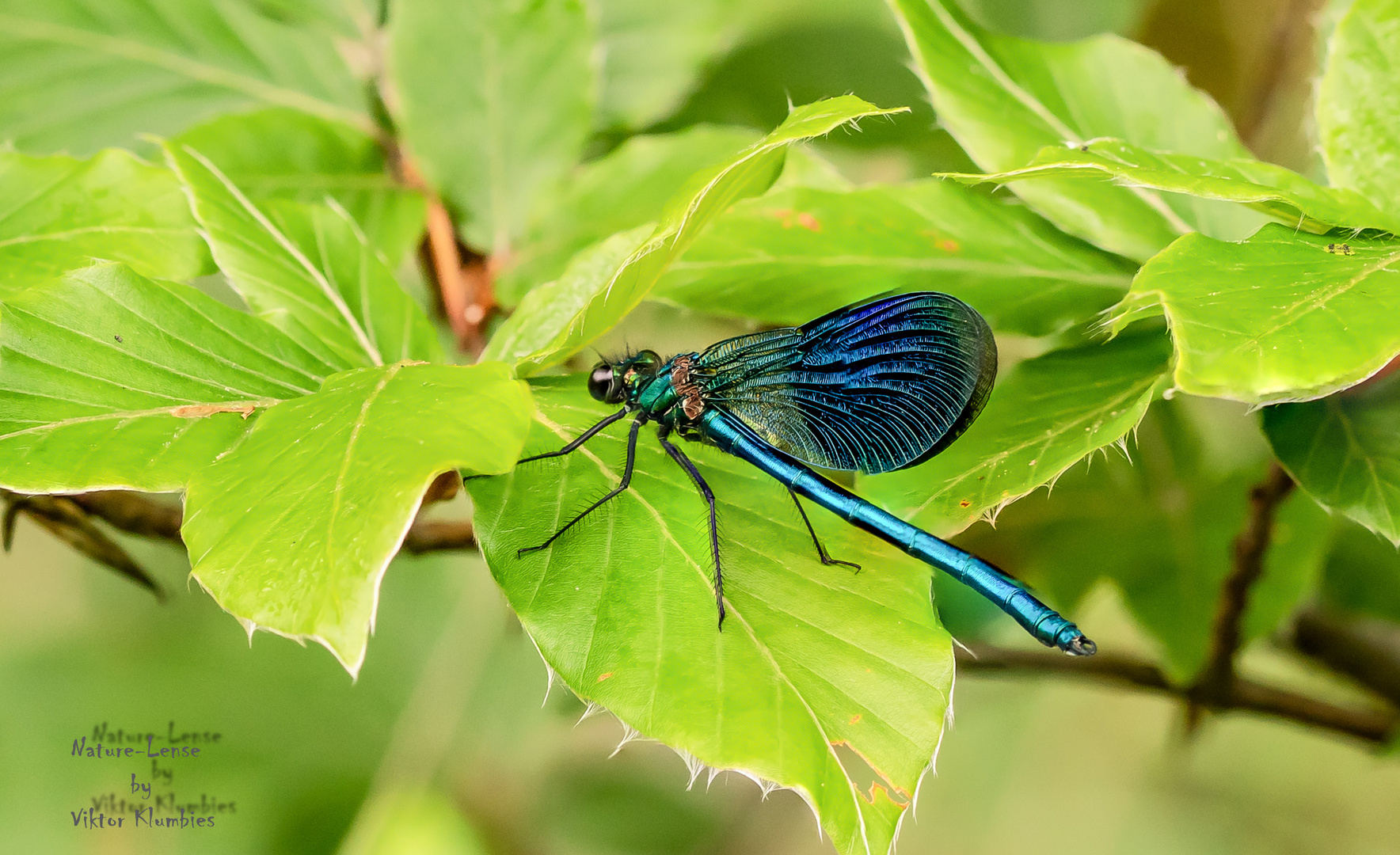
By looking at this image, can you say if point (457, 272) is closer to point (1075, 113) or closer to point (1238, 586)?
point (1075, 113)

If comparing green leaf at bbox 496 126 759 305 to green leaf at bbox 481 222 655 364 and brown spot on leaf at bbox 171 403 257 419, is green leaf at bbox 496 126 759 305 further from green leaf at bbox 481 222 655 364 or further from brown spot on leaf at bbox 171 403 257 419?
brown spot on leaf at bbox 171 403 257 419

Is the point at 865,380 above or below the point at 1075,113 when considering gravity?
below

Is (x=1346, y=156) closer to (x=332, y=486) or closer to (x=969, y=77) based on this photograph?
(x=969, y=77)

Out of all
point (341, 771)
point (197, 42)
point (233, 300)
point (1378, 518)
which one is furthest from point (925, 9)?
point (341, 771)

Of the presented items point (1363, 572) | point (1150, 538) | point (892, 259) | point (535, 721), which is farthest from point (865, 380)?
point (535, 721)

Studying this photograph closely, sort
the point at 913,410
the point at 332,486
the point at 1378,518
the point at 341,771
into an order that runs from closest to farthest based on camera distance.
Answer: the point at 332,486 → the point at 1378,518 → the point at 913,410 → the point at 341,771
